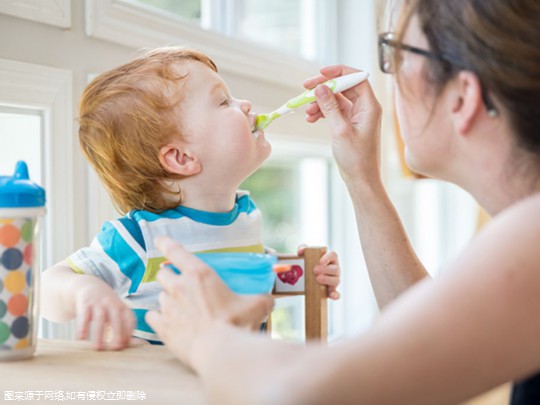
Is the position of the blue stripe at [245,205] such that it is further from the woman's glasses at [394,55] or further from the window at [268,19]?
the window at [268,19]

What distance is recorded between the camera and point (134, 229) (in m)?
1.23

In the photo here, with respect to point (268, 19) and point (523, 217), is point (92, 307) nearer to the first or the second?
point (523, 217)

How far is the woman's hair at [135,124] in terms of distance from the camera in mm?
1265

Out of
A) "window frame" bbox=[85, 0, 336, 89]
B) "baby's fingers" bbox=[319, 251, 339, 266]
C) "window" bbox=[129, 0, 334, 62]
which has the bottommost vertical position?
"baby's fingers" bbox=[319, 251, 339, 266]

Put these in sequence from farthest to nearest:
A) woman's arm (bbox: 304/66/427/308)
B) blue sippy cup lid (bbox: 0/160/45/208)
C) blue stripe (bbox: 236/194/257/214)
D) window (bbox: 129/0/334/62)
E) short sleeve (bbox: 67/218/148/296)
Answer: window (bbox: 129/0/334/62) → blue stripe (bbox: 236/194/257/214) → woman's arm (bbox: 304/66/427/308) → short sleeve (bbox: 67/218/148/296) → blue sippy cup lid (bbox: 0/160/45/208)

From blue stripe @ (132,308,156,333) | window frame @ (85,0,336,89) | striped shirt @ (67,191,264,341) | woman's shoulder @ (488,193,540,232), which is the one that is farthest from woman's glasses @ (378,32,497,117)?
window frame @ (85,0,336,89)

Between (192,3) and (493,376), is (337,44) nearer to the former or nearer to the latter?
(192,3)

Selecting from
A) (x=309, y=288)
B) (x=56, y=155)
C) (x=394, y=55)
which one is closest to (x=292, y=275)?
(x=309, y=288)

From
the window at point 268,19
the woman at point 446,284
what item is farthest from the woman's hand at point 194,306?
the window at point 268,19

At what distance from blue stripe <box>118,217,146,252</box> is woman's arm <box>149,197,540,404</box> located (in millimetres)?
543

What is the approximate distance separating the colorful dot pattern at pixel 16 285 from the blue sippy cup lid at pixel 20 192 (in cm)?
2

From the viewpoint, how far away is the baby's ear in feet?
4.25

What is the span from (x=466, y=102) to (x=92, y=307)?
22.4 inches

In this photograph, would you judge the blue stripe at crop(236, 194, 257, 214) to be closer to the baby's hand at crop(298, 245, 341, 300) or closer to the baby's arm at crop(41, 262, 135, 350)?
the baby's hand at crop(298, 245, 341, 300)
